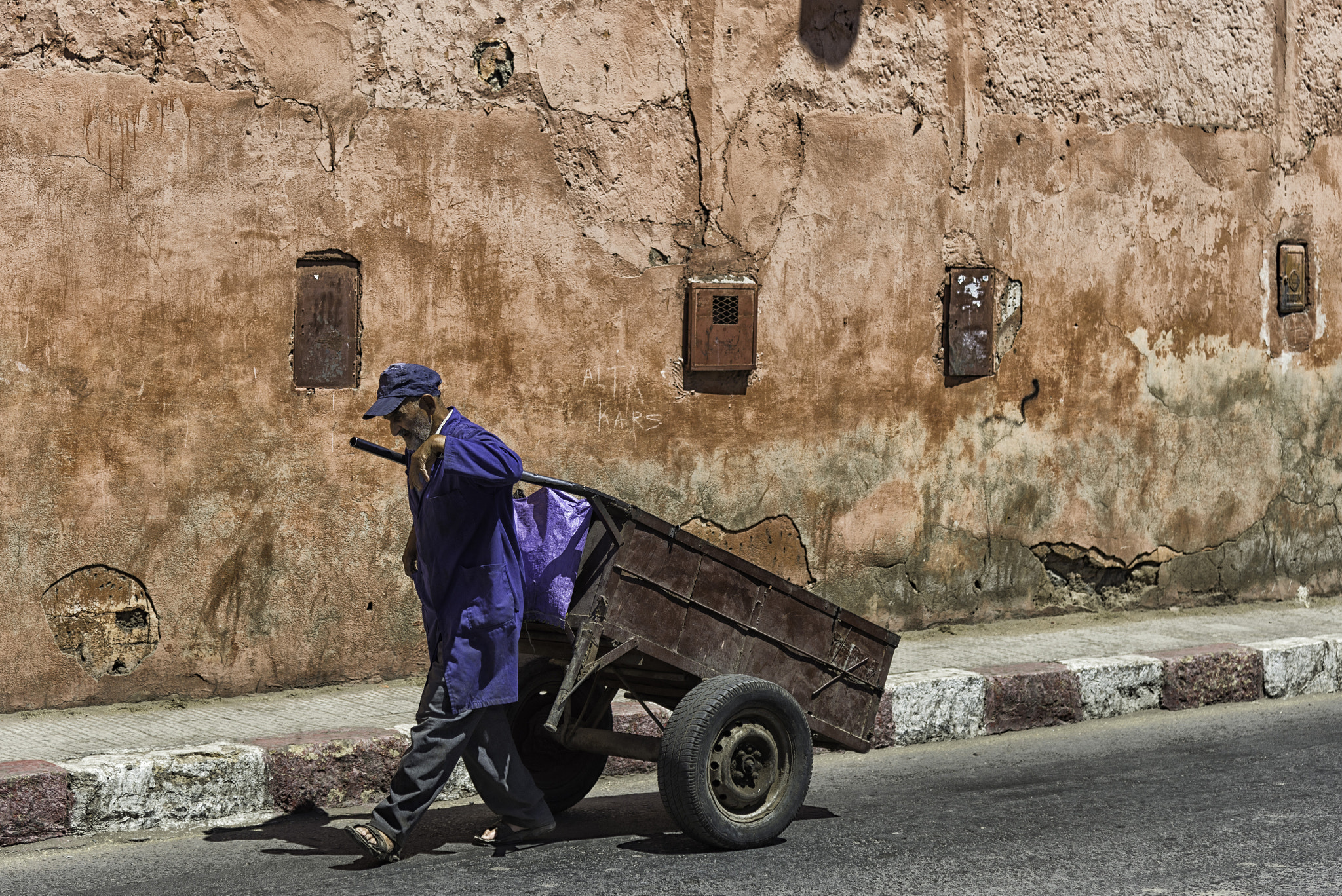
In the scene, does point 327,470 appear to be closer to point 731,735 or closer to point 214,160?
point 214,160

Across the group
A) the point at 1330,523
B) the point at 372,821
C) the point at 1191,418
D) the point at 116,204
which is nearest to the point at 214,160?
the point at 116,204

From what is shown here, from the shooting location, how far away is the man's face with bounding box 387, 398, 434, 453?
4.63m

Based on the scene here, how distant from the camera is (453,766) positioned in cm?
456

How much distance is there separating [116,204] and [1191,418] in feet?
20.7

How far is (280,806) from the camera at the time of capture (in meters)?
5.39

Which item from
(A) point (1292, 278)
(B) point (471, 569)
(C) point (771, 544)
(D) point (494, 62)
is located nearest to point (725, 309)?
(C) point (771, 544)

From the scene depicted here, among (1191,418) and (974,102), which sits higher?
(974,102)

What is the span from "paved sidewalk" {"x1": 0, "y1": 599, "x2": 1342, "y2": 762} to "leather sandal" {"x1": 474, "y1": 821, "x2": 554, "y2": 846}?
121 centimetres

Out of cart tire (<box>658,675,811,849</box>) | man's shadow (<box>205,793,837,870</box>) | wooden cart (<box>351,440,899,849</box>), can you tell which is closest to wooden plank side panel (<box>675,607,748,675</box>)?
wooden cart (<box>351,440,899,849</box>)

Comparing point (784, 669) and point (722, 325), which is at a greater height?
point (722, 325)

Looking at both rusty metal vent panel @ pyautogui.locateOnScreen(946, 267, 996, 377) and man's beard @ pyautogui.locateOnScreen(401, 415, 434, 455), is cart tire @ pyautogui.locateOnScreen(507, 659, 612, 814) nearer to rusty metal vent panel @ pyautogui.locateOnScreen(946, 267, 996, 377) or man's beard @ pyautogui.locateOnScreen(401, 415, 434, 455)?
man's beard @ pyautogui.locateOnScreen(401, 415, 434, 455)

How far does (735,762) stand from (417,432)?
4.72ft

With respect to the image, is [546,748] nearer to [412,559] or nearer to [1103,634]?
[412,559]

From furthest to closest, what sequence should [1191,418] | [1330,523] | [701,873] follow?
[1330,523] → [1191,418] → [701,873]
